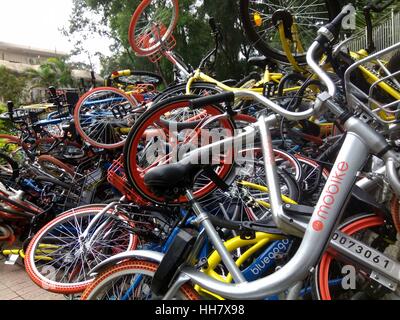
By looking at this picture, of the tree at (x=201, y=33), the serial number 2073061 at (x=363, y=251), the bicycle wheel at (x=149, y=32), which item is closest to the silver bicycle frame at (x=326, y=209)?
the serial number 2073061 at (x=363, y=251)

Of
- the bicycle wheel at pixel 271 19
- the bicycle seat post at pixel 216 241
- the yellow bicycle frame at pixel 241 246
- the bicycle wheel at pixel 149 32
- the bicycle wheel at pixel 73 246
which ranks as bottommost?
the bicycle wheel at pixel 73 246

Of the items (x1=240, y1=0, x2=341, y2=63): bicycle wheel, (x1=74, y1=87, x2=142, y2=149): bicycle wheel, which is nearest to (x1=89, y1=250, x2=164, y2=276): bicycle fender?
(x1=74, y1=87, x2=142, y2=149): bicycle wheel

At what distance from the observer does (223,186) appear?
76.2 inches

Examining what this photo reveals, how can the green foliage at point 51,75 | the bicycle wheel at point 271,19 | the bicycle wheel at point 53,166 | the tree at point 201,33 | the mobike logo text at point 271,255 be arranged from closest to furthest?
the mobike logo text at point 271,255
the bicycle wheel at point 271,19
the bicycle wheel at point 53,166
the tree at point 201,33
the green foliage at point 51,75

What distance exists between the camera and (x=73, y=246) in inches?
125

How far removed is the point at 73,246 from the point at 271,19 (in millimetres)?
2921

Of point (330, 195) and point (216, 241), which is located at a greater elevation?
point (330, 195)

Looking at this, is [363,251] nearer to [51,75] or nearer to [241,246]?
[241,246]

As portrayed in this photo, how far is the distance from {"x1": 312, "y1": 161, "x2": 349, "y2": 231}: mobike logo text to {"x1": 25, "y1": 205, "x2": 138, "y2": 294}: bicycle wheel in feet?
5.88

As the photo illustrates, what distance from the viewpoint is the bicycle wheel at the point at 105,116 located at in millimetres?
4371

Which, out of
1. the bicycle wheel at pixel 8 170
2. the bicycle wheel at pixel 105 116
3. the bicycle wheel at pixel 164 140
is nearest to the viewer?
the bicycle wheel at pixel 164 140

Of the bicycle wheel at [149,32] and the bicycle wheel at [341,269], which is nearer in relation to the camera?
the bicycle wheel at [341,269]

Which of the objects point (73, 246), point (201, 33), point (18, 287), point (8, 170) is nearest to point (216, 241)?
point (73, 246)

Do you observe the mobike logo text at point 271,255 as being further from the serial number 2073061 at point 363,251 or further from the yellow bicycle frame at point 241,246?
the serial number 2073061 at point 363,251
